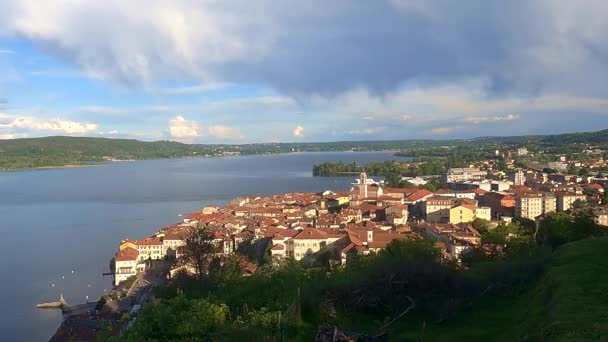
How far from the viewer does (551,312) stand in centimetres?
518

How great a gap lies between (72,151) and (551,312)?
323 ft

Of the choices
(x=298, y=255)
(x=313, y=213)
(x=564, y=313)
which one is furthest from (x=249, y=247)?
(x=564, y=313)

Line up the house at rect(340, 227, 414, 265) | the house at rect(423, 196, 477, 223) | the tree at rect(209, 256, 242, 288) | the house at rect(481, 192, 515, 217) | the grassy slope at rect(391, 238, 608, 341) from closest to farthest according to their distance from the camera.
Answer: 1. the grassy slope at rect(391, 238, 608, 341)
2. the tree at rect(209, 256, 242, 288)
3. the house at rect(340, 227, 414, 265)
4. the house at rect(423, 196, 477, 223)
5. the house at rect(481, 192, 515, 217)

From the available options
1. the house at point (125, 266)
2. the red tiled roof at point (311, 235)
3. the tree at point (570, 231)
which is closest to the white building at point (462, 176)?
the red tiled roof at point (311, 235)

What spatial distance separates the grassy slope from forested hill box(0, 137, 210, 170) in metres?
82.9

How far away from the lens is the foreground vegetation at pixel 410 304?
5387 millimetres

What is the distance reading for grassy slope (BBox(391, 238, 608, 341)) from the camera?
4557 millimetres

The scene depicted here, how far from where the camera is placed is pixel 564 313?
4973mm

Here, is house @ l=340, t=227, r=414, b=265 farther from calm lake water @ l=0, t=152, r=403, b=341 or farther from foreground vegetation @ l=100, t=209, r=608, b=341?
calm lake water @ l=0, t=152, r=403, b=341

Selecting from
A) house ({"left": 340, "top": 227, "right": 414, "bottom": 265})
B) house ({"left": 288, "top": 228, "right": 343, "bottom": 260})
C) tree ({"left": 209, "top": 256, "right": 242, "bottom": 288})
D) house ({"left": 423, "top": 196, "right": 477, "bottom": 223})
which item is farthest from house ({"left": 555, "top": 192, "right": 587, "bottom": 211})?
tree ({"left": 209, "top": 256, "right": 242, "bottom": 288})

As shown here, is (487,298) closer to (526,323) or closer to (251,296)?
(526,323)

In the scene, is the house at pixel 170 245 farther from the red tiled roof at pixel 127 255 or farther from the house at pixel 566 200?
the house at pixel 566 200

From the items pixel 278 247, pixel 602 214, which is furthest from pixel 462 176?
pixel 278 247

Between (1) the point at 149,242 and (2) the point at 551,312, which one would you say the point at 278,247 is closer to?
(1) the point at 149,242
